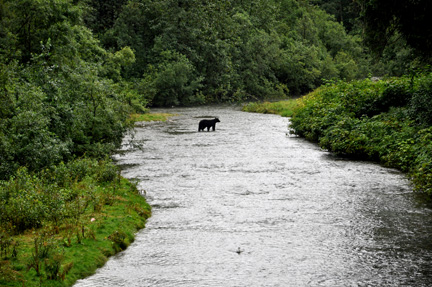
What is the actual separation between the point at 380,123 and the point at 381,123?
0.15 ft

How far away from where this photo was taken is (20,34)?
2234 cm

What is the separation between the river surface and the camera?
29.3 ft

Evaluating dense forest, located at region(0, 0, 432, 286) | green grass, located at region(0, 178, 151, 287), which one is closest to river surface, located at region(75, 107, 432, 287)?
green grass, located at region(0, 178, 151, 287)

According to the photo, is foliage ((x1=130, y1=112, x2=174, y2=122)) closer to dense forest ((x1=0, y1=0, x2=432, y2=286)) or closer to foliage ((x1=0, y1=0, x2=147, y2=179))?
dense forest ((x1=0, y1=0, x2=432, y2=286))

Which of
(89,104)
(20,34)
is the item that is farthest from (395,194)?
(20,34)

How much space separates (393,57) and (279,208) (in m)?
40.9

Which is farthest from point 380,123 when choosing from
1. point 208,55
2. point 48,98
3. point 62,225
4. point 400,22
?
point 208,55

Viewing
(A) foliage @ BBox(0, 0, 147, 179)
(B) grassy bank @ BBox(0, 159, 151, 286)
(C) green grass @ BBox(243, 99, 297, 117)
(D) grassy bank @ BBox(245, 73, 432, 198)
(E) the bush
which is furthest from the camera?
(C) green grass @ BBox(243, 99, 297, 117)

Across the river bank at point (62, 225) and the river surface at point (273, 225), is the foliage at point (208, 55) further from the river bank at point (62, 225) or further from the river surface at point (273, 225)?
the river bank at point (62, 225)

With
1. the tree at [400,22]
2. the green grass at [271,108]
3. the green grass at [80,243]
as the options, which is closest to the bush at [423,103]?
the tree at [400,22]

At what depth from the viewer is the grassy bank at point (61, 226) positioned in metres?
8.45

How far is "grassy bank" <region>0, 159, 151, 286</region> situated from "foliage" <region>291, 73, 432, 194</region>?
29.2ft

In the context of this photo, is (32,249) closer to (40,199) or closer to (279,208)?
(40,199)

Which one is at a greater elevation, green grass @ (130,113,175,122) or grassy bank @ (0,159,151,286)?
green grass @ (130,113,175,122)
